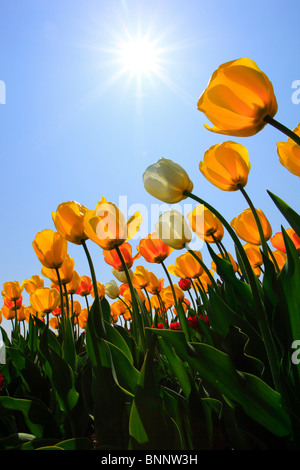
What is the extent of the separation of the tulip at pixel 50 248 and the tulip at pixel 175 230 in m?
0.57

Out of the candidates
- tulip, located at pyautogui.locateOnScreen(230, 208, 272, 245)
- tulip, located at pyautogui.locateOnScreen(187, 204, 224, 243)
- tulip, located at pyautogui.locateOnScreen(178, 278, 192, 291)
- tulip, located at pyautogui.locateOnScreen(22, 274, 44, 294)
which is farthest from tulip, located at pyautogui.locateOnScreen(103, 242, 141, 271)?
tulip, located at pyautogui.locateOnScreen(22, 274, 44, 294)

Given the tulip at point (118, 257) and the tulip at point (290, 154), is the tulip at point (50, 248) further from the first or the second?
the tulip at point (290, 154)

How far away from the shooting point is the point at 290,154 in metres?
1.22

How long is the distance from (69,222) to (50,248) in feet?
1.13

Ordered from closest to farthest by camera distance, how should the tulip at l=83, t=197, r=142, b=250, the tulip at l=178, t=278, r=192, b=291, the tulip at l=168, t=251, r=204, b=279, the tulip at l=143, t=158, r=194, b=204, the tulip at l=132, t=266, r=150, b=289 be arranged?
the tulip at l=143, t=158, r=194, b=204 → the tulip at l=83, t=197, r=142, b=250 → the tulip at l=168, t=251, r=204, b=279 → the tulip at l=132, t=266, r=150, b=289 → the tulip at l=178, t=278, r=192, b=291

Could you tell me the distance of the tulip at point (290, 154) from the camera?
1199 millimetres

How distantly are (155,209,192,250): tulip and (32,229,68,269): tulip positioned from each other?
570mm

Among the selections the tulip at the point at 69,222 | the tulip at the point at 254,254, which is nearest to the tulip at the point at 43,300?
the tulip at the point at 69,222

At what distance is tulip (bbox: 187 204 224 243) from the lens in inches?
75.3

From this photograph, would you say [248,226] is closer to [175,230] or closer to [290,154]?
[175,230]

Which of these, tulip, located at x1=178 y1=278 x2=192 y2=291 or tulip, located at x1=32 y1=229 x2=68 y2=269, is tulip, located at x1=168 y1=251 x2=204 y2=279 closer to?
tulip, located at x1=178 y1=278 x2=192 y2=291

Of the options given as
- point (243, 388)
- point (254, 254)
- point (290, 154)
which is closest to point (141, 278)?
point (254, 254)
